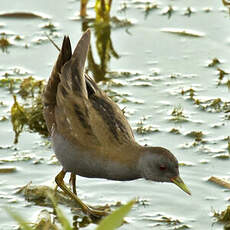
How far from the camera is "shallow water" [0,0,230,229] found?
7.34 meters

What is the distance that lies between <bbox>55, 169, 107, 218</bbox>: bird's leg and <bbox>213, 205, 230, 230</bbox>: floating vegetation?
3.06 feet

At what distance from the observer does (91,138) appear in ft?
22.2

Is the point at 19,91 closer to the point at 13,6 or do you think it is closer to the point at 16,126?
the point at 16,126

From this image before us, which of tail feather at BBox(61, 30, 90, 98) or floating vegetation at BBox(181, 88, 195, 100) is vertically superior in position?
tail feather at BBox(61, 30, 90, 98)

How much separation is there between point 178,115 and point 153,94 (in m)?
0.62

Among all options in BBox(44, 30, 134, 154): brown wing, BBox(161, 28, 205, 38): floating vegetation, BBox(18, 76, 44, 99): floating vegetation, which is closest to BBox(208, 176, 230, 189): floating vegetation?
BBox(44, 30, 134, 154): brown wing

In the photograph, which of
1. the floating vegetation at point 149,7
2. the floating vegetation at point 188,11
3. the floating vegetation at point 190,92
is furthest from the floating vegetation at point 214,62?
the floating vegetation at point 149,7

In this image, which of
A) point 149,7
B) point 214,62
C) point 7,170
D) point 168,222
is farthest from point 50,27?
point 168,222

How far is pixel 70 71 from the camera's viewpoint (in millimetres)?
7098

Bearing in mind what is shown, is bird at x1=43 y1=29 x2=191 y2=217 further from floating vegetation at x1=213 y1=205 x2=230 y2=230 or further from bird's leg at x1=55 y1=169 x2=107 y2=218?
floating vegetation at x1=213 y1=205 x2=230 y2=230

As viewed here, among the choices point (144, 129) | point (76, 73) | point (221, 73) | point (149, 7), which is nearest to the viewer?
point (76, 73)

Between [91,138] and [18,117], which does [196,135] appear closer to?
[18,117]

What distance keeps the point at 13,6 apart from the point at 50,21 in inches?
24.2

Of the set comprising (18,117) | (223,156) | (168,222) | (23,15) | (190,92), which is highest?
(23,15)
